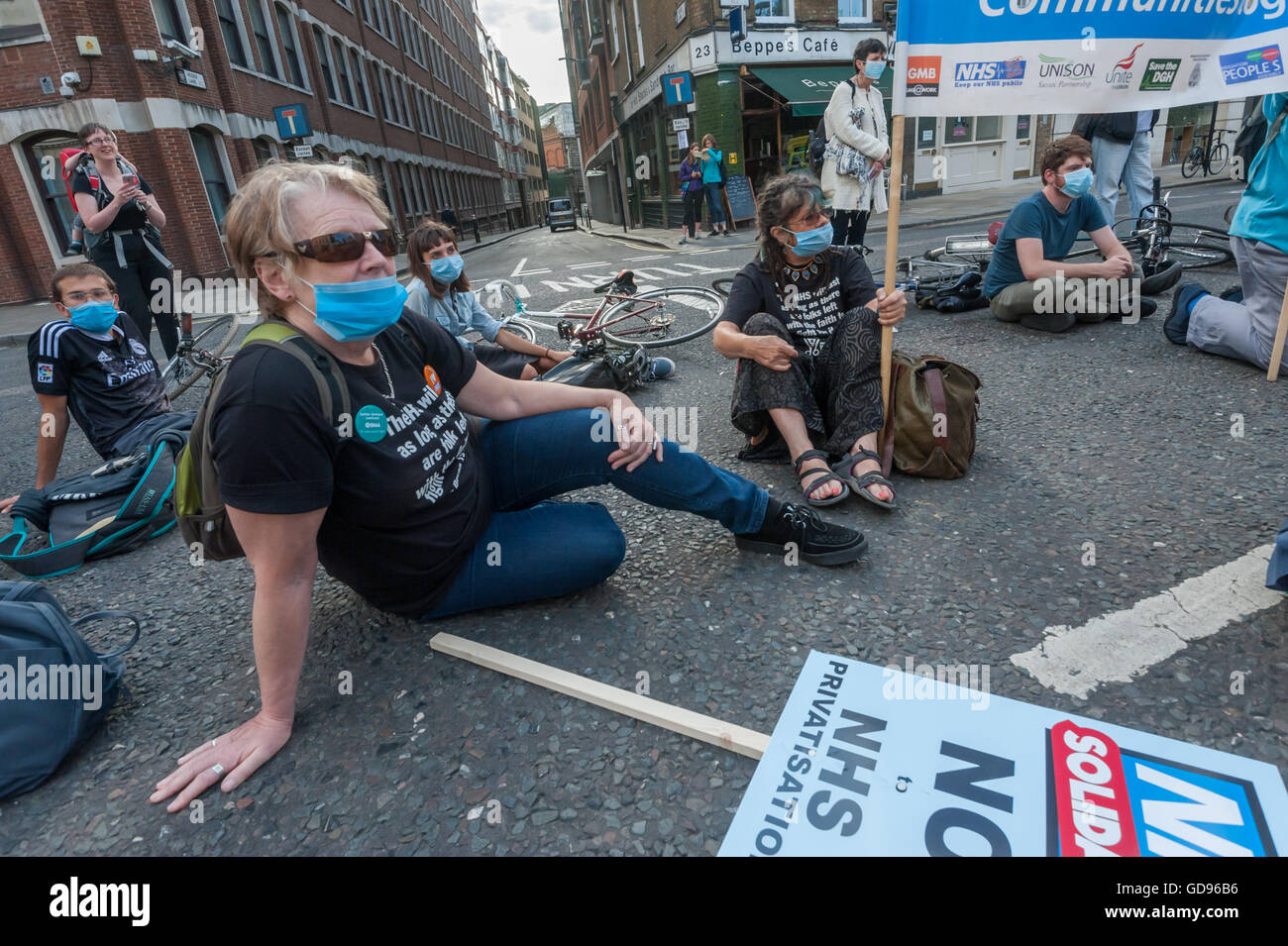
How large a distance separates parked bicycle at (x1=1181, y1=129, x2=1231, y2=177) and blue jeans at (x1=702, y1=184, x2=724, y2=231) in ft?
40.2

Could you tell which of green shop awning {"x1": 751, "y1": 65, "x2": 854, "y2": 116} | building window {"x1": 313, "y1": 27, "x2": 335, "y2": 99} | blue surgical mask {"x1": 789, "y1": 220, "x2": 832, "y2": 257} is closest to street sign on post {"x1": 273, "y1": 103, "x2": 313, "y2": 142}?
building window {"x1": 313, "y1": 27, "x2": 335, "y2": 99}

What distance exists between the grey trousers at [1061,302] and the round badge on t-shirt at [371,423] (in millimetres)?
4943

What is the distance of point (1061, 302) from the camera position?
4.86 m

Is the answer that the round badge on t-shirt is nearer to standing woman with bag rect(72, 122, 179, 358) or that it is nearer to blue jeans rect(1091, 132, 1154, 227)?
standing woman with bag rect(72, 122, 179, 358)

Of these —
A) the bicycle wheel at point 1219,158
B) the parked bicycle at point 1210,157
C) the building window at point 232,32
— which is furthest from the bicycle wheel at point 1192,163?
the building window at point 232,32

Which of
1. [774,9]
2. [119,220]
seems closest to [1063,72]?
[119,220]

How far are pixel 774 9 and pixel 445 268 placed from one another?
18116mm

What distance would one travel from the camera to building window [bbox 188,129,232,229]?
1583 centimetres

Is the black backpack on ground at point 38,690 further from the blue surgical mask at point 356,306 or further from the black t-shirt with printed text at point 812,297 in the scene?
the black t-shirt with printed text at point 812,297

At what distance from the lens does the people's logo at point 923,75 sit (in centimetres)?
274

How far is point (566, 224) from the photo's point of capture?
45.8 meters

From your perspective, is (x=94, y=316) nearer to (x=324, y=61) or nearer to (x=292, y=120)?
(x=292, y=120)

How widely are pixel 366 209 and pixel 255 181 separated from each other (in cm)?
25
